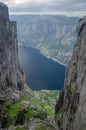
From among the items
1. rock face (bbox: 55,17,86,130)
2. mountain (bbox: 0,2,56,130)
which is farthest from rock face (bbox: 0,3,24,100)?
rock face (bbox: 55,17,86,130)

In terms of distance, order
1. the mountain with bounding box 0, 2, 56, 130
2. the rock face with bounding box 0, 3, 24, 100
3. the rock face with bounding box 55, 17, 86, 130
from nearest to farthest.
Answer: the rock face with bounding box 55, 17, 86, 130, the mountain with bounding box 0, 2, 56, 130, the rock face with bounding box 0, 3, 24, 100

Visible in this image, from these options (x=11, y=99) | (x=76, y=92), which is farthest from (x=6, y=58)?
(x=76, y=92)

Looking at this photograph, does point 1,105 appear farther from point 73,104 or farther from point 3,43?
point 73,104

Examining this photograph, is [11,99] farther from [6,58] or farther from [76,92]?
[76,92]

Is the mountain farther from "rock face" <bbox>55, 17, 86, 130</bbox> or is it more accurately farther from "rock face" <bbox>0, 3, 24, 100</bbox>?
"rock face" <bbox>55, 17, 86, 130</bbox>

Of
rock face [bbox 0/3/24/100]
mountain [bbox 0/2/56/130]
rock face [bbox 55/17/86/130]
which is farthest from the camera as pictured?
rock face [bbox 0/3/24/100]

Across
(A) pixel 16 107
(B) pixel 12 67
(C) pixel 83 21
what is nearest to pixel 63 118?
(C) pixel 83 21

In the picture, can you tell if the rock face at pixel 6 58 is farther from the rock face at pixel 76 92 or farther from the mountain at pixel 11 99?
the rock face at pixel 76 92

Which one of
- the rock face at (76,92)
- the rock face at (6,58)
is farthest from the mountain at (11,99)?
the rock face at (76,92)
